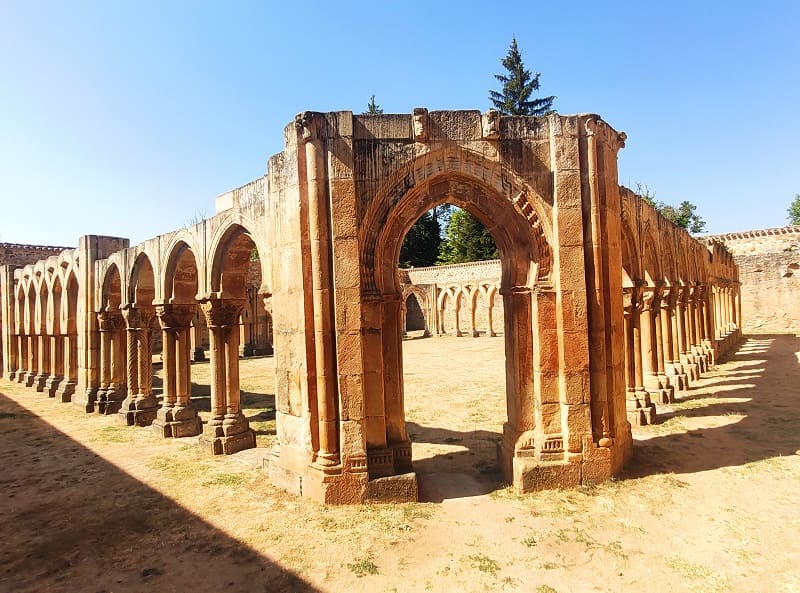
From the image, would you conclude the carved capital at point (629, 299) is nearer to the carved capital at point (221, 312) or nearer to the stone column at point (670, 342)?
the stone column at point (670, 342)

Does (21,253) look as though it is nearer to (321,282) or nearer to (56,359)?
(56,359)

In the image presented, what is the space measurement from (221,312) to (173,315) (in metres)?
2.06

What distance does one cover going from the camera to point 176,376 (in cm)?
1051

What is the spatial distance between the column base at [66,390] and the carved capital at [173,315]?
27.0 ft

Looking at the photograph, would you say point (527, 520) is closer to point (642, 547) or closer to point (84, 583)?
point (642, 547)

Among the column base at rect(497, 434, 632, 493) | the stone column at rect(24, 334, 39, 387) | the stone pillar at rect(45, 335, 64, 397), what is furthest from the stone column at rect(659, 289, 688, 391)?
the stone column at rect(24, 334, 39, 387)

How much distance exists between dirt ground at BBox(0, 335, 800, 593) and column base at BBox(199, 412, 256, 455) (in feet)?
0.91

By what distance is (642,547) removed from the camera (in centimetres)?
487

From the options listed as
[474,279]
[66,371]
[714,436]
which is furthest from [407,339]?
[714,436]

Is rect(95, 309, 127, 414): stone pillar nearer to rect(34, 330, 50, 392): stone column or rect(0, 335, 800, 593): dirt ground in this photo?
rect(0, 335, 800, 593): dirt ground

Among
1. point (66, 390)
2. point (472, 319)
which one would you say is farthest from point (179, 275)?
point (472, 319)

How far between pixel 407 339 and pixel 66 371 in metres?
22.3

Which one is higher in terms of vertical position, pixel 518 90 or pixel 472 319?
pixel 518 90

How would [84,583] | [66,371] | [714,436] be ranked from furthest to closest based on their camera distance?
[66,371], [714,436], [84,583]
